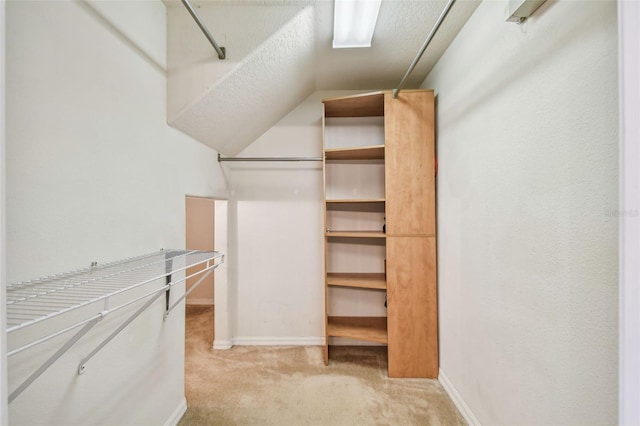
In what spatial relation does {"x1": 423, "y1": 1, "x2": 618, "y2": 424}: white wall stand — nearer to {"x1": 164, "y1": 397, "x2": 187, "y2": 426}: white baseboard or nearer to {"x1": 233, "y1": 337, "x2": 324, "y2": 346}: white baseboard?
{"x1": 233, "y1": 337, "x2": 324, "y2": 346}: white baseboard

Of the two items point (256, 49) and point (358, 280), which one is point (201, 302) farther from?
point (256, 49)

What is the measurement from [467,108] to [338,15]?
1016 millimetres

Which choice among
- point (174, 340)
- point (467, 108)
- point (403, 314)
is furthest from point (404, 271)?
point (174, 340)

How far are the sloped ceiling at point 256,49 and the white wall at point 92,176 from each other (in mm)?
133

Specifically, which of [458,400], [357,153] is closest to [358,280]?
[458,400]

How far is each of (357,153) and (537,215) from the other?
1.47 metres

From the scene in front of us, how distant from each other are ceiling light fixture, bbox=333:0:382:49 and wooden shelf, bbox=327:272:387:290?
1910 millimetres

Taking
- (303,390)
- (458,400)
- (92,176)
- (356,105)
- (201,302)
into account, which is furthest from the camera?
(201,302)

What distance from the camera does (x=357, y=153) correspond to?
2.23 metres

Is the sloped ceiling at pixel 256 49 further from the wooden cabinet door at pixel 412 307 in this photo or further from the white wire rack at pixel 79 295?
the wooden cabinet door at pixel 412 307

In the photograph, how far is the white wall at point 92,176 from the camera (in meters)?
0.76

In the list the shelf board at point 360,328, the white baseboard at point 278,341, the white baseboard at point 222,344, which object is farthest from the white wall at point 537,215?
the white baseboard at point 222,344

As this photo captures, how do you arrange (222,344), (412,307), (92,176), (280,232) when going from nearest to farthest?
(92,176)
(412,307)
(222,344)
(280,232)

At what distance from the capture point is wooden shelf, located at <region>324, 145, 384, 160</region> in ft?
6.90
